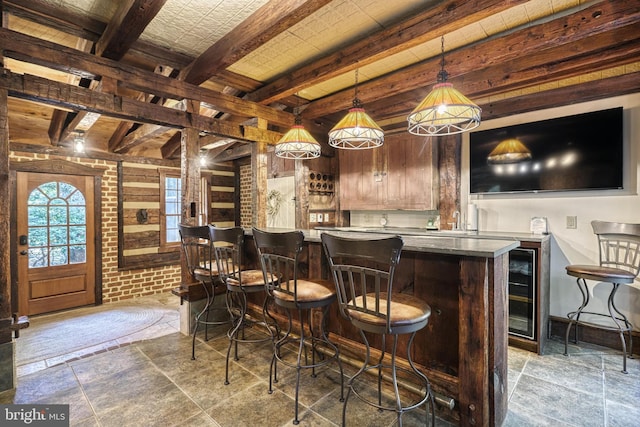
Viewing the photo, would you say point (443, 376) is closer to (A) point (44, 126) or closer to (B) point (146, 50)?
(B) point (146, 50)

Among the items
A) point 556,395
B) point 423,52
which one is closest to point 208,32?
point 423,52

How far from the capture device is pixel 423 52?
9.32 ft

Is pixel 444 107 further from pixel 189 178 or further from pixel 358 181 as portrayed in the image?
pixel 358 181

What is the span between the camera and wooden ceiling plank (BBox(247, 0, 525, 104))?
1973 millimetres

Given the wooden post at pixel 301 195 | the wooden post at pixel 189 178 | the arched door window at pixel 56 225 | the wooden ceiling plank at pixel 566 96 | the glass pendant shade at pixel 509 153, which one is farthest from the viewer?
the wooden post at pixel 301 195

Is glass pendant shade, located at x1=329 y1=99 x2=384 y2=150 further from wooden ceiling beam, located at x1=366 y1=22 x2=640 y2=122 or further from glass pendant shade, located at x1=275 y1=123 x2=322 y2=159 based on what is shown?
wooden ceiling beam, located at x1=366 y1=22 x2=640 y2=122

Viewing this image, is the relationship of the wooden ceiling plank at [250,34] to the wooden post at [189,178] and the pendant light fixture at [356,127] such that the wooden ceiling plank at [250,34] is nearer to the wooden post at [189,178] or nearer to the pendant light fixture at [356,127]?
the wooden post at [189,178]

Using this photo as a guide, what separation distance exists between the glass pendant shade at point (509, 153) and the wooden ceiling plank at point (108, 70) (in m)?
2.77

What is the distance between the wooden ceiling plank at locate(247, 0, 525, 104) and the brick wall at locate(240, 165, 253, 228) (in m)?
2.99

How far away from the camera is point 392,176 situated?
13.9 ft

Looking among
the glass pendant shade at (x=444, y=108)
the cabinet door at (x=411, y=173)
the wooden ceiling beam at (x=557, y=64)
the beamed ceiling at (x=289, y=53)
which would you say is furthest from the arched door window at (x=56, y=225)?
the wooden ceiling beam at (x=557, y=64)

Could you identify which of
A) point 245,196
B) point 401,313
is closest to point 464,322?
point 401,313

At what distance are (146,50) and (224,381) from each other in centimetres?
280

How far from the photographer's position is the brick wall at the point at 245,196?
610cm
